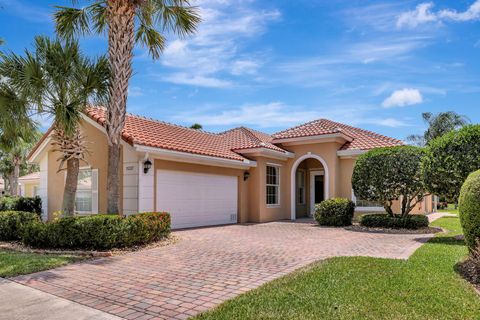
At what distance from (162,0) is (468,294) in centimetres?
1189

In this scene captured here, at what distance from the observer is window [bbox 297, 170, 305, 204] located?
2283 cm

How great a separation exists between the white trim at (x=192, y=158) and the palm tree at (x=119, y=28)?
2.05 metres

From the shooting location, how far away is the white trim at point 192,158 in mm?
14170

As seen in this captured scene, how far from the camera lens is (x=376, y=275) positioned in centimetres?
712

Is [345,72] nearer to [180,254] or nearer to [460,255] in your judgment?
[460,255]

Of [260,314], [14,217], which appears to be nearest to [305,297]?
[260,314]

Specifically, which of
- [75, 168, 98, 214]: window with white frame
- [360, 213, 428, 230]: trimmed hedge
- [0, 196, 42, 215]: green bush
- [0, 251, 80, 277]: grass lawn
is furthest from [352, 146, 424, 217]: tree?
[0, 196, 42, 215]: green bush

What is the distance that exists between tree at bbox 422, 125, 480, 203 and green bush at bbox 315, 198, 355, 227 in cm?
517

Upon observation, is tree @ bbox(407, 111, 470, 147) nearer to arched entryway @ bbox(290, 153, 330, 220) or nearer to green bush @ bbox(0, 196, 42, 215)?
arched entryway @ bbox(290, 153, 330, 220)

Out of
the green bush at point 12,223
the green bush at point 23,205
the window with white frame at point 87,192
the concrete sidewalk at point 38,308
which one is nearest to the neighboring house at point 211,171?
the window with white frame at point 87,192

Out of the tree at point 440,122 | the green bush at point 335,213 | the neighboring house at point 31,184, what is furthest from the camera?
→ the tree at point 440,122

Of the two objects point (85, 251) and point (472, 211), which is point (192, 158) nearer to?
point (85, 251)

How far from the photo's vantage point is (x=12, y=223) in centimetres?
1215

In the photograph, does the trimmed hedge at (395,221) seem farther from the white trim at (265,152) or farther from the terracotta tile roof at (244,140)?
the terracotta tile roof at (244,140)
